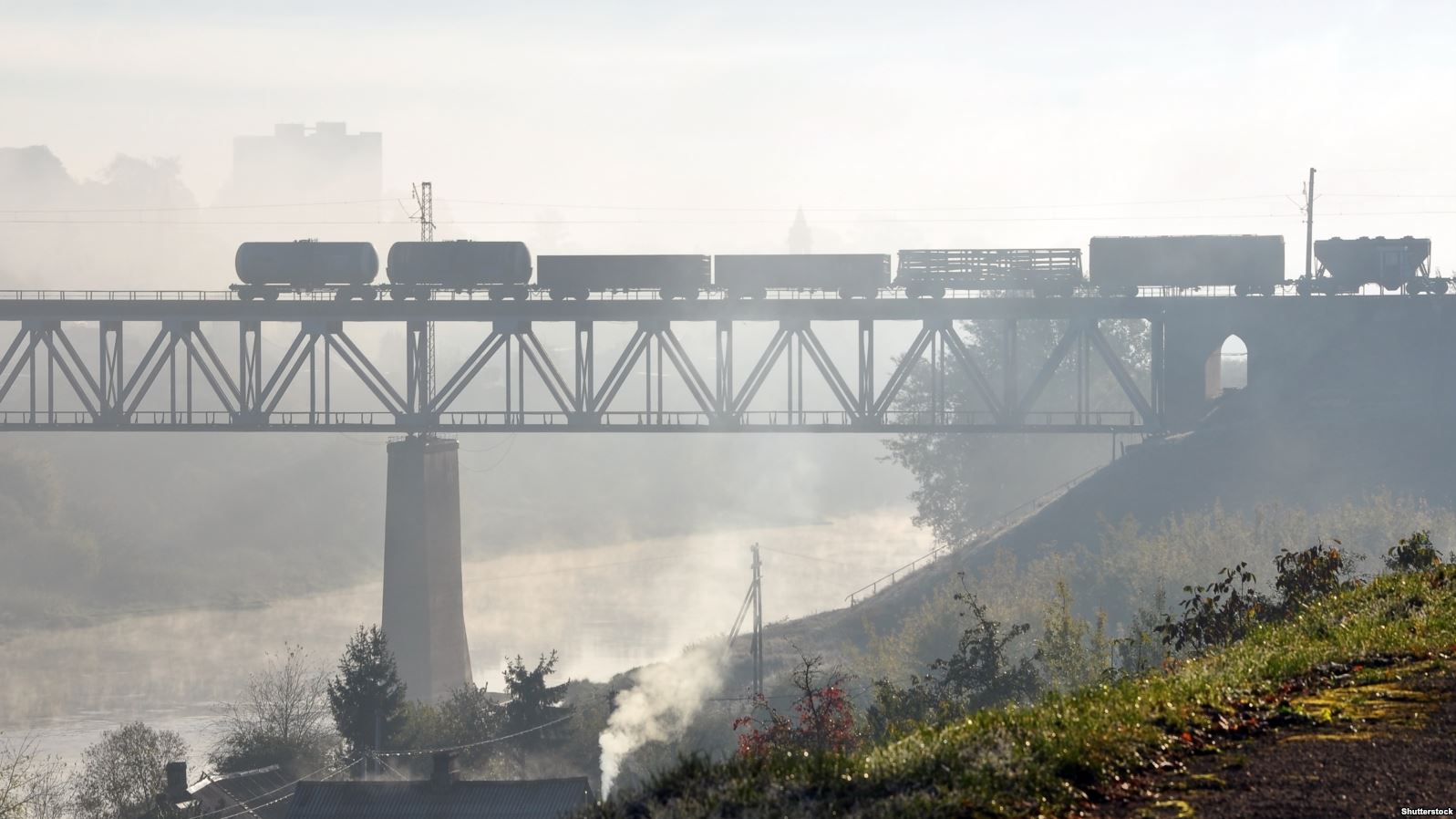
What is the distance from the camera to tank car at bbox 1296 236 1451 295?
79.9m

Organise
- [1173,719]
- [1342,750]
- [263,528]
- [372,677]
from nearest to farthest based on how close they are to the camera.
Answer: [1342,750] < [1173,719] < [372,677] < [263,528]

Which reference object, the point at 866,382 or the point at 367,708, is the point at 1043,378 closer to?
the point at 866,382

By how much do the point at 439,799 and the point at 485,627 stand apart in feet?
280

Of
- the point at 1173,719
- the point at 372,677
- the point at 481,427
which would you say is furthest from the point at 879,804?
the point at 481,427

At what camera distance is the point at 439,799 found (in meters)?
45.0

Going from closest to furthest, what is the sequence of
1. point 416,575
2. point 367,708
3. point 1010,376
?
1. point 367,708
2. point 1010,376
3. point 416,575

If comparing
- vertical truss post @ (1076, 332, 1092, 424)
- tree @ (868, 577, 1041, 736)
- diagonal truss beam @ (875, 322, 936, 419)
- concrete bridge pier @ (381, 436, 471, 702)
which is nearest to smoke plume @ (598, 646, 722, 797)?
concrete bridge pier @ (381, 436, 471, 702)

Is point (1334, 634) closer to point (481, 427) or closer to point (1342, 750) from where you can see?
point (1342, 750)

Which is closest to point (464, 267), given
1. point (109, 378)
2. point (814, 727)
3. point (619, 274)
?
point (619, 274)

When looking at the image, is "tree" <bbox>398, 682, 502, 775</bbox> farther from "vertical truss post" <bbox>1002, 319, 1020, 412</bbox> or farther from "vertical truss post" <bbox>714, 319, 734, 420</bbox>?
"vertical truss post" <bbox>1002, 319, 1020, 412</bbox>

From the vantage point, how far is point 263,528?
567 feet

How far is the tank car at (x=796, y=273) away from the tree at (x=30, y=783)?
3688cm

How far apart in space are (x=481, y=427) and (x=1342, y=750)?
197 ft

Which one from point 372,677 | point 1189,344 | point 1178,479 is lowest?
point 372,677
